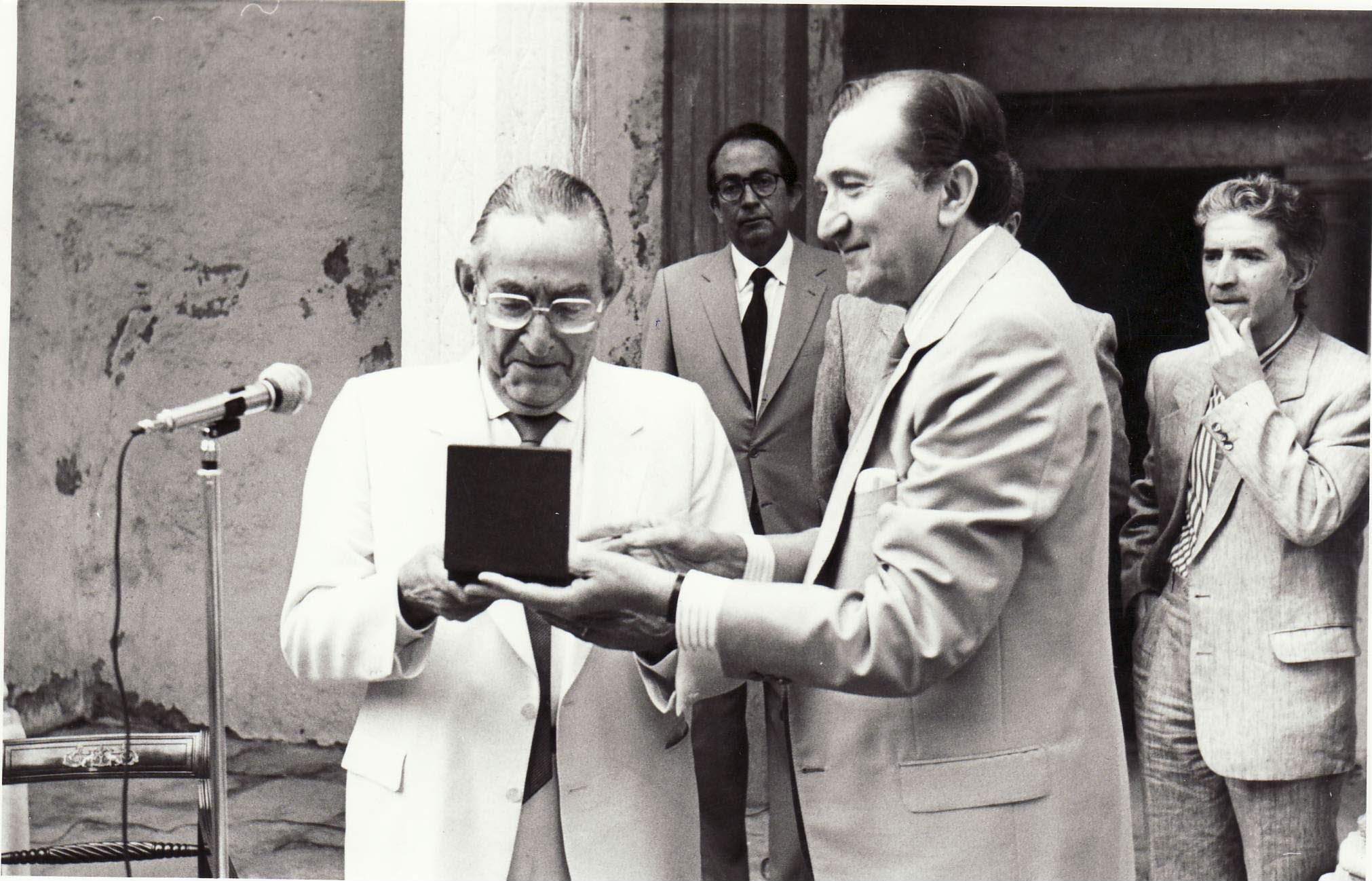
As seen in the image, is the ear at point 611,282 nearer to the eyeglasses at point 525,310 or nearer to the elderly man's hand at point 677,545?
the eyeglasses at point 525,310

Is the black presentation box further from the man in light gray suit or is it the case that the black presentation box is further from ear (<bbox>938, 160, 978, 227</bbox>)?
the man in light gray suit

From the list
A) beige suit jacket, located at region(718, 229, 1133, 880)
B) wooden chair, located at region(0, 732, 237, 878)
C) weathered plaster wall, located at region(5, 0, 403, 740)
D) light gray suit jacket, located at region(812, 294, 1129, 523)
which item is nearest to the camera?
beige suit jacket, located at region(718, 229, 1133, 880)

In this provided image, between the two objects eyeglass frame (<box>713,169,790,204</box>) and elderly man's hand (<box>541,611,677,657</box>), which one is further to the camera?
eyeglass frame (<box>713,169,790,204</box>)

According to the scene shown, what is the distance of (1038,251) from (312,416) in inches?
100.0

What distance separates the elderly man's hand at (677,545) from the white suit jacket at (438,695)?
0.09 m

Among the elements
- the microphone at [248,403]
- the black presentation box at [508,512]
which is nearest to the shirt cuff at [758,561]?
the black presentation box at [508,512]

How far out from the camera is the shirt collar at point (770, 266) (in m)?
4.52

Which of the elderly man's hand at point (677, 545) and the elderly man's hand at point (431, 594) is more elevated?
the elderly man's hand at point (677, 545)

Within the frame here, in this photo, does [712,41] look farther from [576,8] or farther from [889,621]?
[889,621]

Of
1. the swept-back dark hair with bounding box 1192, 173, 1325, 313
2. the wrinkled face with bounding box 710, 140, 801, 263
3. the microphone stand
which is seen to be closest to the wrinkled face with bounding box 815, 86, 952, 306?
the microphone stand

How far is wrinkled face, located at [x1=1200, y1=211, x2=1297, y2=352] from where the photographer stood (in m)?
3.33

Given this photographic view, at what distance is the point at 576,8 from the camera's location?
12.3 ft

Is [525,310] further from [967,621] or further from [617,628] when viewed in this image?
[967,621]

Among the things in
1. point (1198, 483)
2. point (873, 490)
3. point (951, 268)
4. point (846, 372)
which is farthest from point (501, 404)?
point (1198, 483)
